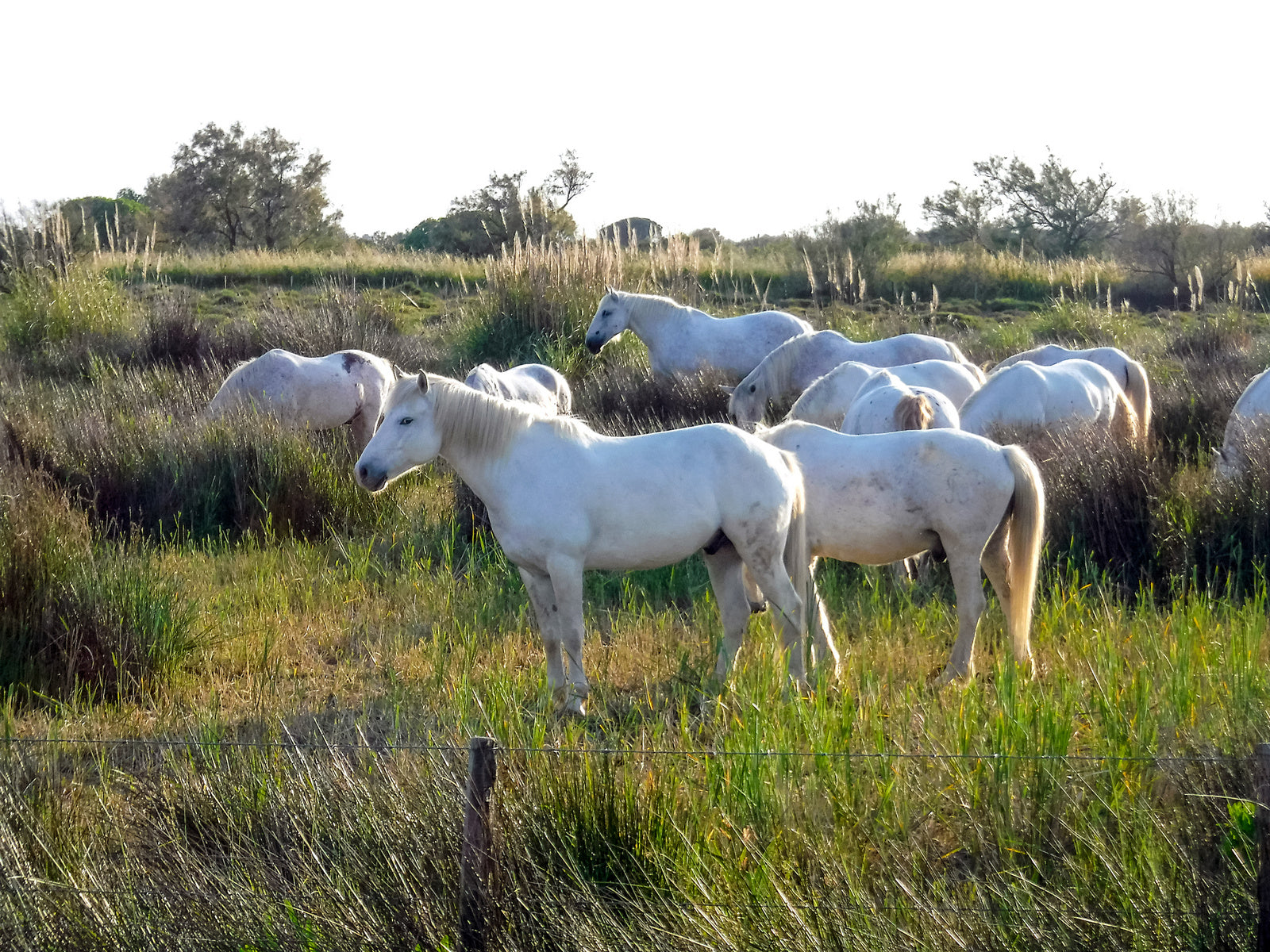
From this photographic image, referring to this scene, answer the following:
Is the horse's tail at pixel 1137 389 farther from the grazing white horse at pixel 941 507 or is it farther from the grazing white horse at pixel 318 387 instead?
the grazing white horse at pixel 318 387

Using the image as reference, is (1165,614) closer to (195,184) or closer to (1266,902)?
(1266,902)

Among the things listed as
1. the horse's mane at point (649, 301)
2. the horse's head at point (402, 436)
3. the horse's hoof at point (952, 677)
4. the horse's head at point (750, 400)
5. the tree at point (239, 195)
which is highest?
the tree at point (239, 195)

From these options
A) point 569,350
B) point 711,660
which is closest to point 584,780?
point 711,660

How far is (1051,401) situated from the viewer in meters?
9.35

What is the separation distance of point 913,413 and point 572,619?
2.73 meters

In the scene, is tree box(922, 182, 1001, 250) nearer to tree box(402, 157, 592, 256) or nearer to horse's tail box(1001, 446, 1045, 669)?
tree box(402, 157, 592, 256)

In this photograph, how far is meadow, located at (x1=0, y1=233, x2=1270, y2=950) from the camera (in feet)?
10.7

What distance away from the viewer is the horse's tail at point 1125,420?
31.5 feet

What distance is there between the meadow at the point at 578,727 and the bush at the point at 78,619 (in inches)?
0.8

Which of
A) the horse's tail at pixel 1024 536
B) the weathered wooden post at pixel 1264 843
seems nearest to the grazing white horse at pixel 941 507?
the horse's tail at pixel 1024 536

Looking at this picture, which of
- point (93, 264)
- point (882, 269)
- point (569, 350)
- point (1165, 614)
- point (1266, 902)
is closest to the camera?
point (1266, 902)

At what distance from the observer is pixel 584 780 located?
3.57 metres

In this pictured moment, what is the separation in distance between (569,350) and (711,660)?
9461mm

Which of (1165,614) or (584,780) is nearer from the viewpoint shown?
(584,780)
